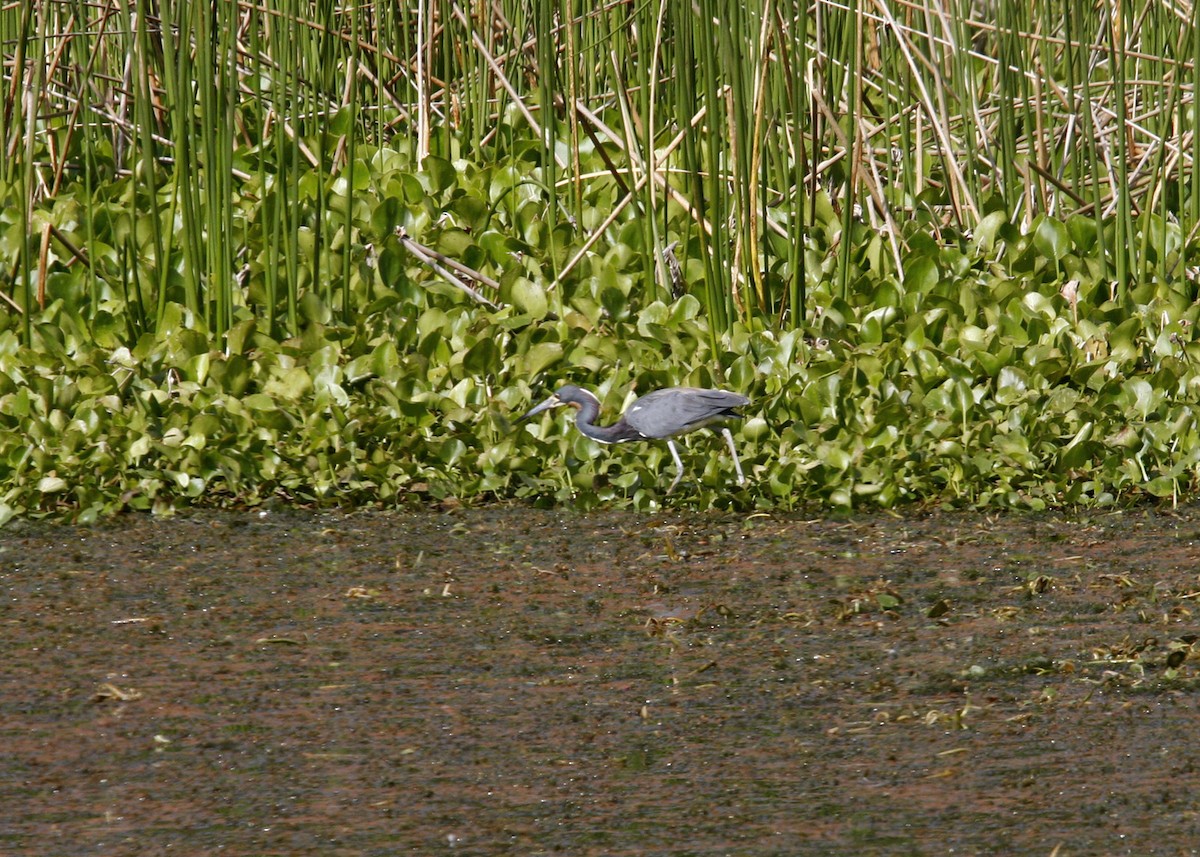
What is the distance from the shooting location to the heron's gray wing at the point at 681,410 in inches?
149

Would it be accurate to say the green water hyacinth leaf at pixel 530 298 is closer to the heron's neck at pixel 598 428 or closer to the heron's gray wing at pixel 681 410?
the heron's neck at pixel 598 428

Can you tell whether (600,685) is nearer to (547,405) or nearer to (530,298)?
(547,405)

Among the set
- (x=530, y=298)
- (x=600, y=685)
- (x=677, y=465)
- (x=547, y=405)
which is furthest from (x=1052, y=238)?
(x=600, y=685)

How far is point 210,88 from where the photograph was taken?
4.25 meters

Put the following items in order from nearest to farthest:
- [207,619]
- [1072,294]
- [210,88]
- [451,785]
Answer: [451,785] < [207,619] < [210,88] < [1072,294]

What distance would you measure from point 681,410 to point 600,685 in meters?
1.03

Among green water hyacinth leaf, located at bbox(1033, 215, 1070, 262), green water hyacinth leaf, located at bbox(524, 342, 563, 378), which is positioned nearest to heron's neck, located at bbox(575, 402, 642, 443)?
green water hyacinth leaf, located at bbox(524, 342, 563, 378)

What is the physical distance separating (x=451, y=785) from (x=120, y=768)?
0.49m

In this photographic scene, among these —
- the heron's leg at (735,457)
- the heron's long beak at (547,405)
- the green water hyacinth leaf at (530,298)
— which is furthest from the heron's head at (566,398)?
the green water hyacinth leaf at (530,298)

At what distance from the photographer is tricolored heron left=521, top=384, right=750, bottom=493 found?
3.79 m

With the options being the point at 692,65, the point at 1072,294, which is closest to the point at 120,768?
the point at 692,65

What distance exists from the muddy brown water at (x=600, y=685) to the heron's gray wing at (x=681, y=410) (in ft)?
0.70

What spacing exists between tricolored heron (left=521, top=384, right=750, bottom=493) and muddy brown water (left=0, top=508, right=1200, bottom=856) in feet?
0.60

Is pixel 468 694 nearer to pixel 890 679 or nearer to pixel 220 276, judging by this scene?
pixel 890 679
